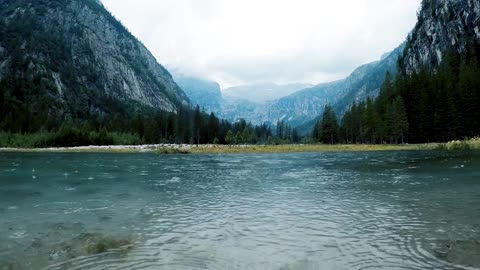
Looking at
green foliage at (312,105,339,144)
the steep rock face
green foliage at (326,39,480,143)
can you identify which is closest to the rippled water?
green foliage at (326,39,480,143)

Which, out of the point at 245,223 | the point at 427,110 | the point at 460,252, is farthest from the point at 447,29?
the point at 460,252

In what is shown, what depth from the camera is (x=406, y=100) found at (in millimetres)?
123188

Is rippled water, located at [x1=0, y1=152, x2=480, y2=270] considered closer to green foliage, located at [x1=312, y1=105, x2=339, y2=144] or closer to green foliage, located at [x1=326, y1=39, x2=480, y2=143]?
green foliage, located at [x1=326, y1=39, x2=480, y2=143]

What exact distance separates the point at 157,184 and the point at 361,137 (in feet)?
412

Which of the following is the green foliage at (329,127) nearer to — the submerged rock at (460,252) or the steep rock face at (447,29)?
the steep rock face at (447,29)

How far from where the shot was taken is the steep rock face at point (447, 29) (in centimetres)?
16738

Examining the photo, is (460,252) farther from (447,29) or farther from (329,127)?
(447,29)

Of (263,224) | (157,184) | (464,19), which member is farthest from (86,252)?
(464,19)

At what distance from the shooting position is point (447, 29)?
593 feet

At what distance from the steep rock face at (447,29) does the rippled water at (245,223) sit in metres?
151

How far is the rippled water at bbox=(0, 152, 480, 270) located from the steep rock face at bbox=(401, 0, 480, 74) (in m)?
151

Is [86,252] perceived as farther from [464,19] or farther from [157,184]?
[464,19]

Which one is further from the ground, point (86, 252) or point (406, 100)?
point (406, 100)

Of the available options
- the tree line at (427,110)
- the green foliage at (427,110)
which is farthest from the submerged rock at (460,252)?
the tree line at (427,110)
